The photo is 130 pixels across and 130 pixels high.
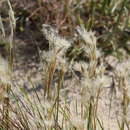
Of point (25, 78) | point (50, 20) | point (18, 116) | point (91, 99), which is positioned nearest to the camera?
point (91, 99)

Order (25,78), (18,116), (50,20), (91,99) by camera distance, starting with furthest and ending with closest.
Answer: (50,20)
(25,78)
(18,116)
(91,99)

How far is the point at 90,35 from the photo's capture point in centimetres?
128

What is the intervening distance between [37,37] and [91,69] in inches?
52.1

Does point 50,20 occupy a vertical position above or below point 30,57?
above

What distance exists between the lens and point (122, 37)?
2436 millimetres

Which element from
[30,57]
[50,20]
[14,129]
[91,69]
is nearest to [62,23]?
[50,20]

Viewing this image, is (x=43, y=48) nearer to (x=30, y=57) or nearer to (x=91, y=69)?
(x=30, y=57)

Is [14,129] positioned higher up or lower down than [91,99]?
lower down

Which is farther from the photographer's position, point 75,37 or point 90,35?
point 75,37

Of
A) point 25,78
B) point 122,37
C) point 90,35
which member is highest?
point 90,35

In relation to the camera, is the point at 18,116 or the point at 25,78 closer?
the point at 18,116

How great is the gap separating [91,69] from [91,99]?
0.09m

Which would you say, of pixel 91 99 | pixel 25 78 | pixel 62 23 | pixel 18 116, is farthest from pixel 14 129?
pixel 62 23

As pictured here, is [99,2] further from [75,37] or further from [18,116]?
[18,116]
